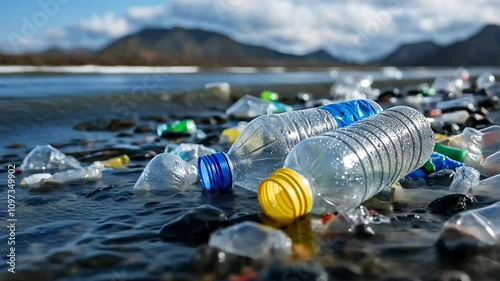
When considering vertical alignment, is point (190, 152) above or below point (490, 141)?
above

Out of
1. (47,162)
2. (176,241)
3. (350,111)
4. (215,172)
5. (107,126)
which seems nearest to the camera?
(176,241)

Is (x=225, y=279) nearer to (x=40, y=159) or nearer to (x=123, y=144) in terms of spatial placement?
(x=40, y=159)

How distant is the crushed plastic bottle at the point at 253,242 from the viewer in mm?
2008

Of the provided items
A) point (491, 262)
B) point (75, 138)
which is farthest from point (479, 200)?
point (75, 138)

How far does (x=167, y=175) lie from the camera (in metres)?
3.30

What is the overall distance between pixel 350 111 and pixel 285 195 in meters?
1.26

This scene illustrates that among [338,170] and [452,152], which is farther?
[452,152]

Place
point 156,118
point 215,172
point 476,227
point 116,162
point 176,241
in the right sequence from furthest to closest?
point 156,118 < point 116,162 < point 215,172 < point 176,241 < point 476,227

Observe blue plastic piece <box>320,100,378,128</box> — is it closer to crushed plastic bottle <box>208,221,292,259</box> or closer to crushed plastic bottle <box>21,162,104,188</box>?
crushed plastic bottle <box>208,221,292,259</box>

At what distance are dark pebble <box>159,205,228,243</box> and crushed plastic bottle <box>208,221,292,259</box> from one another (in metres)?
0.22

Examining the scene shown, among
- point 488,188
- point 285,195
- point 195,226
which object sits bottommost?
point 488,188

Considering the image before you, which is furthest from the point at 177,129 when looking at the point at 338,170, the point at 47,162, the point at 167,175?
the point at 338,170

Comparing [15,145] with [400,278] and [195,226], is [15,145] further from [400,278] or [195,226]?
[400,278]

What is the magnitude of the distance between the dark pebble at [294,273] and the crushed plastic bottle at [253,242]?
0.35ft
